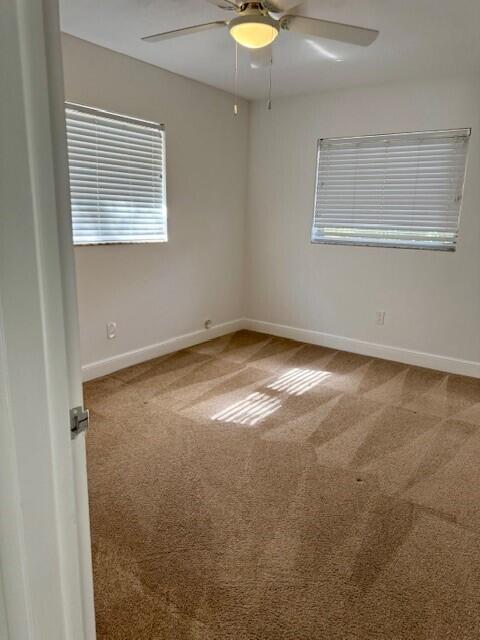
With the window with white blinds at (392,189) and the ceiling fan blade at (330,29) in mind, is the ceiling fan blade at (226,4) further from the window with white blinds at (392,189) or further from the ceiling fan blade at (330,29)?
the window with white blinds at (392,189)

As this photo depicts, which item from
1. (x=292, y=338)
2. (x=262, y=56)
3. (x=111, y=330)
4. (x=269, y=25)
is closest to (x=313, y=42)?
(x=262, y=56)

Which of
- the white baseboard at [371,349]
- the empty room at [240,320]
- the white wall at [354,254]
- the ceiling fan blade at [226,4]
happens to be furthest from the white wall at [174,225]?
the ceiling fan blade at [226,4]

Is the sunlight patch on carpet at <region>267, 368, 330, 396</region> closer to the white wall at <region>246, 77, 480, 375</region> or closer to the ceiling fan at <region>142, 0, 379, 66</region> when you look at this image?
the white wall at <region>246, 77, 480, 375</region>

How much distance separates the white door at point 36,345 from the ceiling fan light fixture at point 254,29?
182 centimetres

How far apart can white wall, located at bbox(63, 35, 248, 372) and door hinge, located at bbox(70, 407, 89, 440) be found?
268 centimetres

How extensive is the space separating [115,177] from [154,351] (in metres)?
1.56

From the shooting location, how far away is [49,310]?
2.15 ft

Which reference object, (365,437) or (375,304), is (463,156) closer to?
(375,304)

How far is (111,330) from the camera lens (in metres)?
3.60

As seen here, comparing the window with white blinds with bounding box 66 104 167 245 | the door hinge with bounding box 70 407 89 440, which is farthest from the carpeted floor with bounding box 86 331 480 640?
the window with white blinds with bounding box 66 104 167 245

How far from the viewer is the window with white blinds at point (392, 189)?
367cm

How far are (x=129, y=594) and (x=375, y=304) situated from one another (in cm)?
333

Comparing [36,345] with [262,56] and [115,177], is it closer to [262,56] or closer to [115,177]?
[262,56]

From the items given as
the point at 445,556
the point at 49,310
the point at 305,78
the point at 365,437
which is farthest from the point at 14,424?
the point at 305,78
